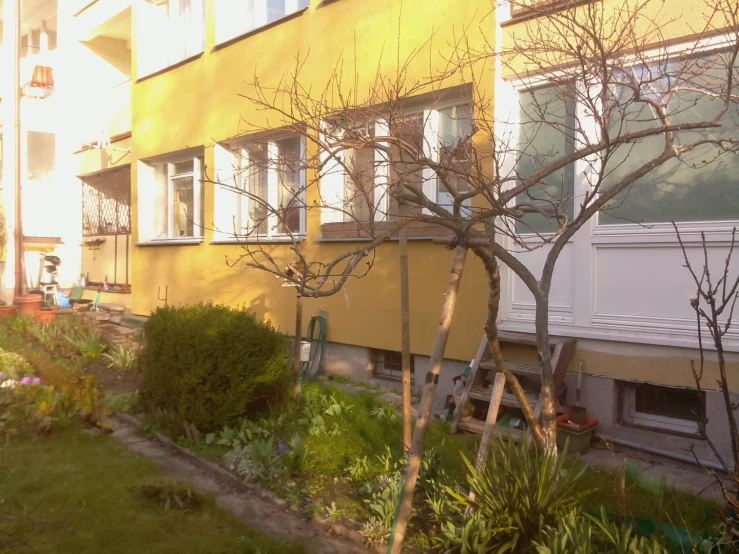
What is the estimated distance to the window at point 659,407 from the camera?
5.28 m

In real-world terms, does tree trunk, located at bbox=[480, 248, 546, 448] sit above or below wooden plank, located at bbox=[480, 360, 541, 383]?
above

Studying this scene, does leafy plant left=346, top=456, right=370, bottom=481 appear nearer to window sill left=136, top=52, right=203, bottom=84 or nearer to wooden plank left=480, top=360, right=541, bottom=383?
wooden plank left=480, top=360, right=541, bottom=383

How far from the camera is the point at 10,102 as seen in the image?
543 inches

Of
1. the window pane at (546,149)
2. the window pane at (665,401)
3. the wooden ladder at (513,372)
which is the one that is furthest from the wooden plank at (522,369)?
the window pane at (546,149)

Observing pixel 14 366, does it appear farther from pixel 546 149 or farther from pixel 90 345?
pixel 546 149

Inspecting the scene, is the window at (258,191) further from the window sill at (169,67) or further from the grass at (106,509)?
the grass at (106,509)

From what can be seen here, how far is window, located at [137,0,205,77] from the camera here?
10.8 metres

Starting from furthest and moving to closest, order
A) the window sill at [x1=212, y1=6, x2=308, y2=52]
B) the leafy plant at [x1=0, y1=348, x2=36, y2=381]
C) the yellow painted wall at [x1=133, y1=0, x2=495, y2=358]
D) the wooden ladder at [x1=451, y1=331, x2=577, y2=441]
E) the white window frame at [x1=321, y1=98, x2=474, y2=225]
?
the window sill at [x1=212, y1=6, x2=308, y2=52] → the leafy plant at [x1=0, y1=348, x2=36, y2=381] → the yellow painted wall at [x1=133, y1=0, x2=495, y2=358] → the white window frame at [x1=321, y1=98, x2=474, y2=225] → the wooden ladder at [x1=451, y1=331, x2=577, y2=441]

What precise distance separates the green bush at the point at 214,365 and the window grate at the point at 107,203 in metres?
7.42

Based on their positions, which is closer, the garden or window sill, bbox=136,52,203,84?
the garden

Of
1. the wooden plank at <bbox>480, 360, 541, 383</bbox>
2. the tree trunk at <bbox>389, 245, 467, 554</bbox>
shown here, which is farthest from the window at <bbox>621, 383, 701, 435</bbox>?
the tree trunk at <bbox>389, 245, 467, 554</bbox>

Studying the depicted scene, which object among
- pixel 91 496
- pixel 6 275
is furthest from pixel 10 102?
pixel 91 496

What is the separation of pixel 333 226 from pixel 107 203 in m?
7.82

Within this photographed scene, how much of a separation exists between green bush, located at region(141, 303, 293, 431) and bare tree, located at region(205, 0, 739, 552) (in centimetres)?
78
